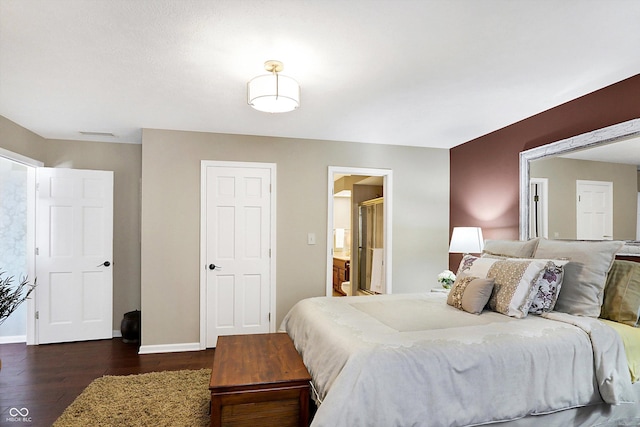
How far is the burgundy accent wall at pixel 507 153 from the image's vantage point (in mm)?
2707

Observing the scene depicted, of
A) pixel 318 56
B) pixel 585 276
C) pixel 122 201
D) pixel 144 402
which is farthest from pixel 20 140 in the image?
pixel 585 276

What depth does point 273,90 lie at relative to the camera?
226cm

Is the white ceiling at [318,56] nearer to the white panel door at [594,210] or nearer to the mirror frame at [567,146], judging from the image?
the mirror frame at [567,146]

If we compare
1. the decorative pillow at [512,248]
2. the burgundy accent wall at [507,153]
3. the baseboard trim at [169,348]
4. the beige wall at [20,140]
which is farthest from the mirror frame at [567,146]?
the beige wall at [20,140]

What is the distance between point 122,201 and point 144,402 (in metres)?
2.71

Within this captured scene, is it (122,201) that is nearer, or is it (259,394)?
(259,394)

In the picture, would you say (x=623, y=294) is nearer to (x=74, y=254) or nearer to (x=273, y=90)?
(x=273, y=90)

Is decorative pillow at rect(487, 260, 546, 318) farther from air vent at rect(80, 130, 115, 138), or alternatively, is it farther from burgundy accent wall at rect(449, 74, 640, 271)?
air vent at rect(80, 130, 115, 138)

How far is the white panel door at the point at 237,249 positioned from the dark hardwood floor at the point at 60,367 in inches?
19.0

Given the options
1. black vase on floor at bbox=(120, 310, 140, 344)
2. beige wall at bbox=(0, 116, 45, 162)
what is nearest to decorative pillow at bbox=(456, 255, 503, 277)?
black vase on floor at bbox=(120, 310, 140, 344)

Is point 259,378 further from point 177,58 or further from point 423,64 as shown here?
point 423,64

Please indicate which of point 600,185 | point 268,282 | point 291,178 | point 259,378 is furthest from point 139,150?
point 600,185

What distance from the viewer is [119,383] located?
3068 mm

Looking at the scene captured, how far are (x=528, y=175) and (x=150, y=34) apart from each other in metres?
3.27
